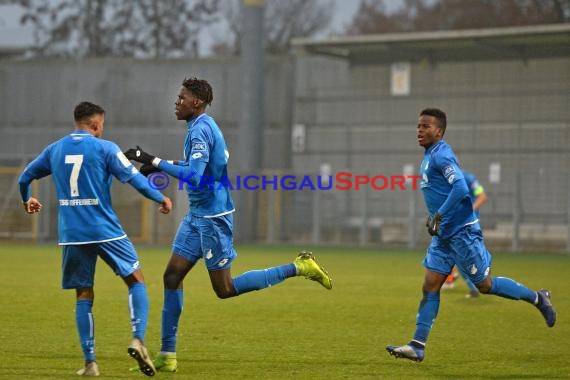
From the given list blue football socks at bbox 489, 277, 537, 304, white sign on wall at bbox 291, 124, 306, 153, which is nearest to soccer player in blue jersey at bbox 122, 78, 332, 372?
blue football socks at bbox 489, 277, 537, 304

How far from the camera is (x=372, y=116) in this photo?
36250 mm

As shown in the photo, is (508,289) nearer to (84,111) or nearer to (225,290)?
(225,290)

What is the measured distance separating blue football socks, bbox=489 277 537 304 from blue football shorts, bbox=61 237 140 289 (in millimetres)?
3409

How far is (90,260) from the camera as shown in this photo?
917cm

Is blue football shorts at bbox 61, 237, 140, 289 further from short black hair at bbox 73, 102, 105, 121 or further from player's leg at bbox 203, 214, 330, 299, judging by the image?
short black hair at bbox 73, 102, 105, 121

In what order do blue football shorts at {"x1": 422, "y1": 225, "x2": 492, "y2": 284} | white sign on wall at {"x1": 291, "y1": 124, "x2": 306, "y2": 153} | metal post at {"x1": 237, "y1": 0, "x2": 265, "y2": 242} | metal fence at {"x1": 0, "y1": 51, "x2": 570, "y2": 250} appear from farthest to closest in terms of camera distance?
1. white sign on wall at {"x1": 291, "y1": 124, "x2": 306, "y2": 153}
2. metal post at {"x1": 237, "y1": 0, "x2": 265, "y2": 242}
3. metal fence at {"x1": 0, "y1": 51, "x2": 570, "y2": 250}
4. blue football shorts at {"x1": 422, "y1": 225, "x2": 492, "y2": 284}

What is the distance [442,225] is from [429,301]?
2.26 feet

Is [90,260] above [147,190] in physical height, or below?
below

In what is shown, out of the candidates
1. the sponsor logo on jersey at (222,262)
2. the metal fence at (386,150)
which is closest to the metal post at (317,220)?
the metal fence at (386,150)

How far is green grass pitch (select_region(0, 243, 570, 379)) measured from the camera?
9.73 m

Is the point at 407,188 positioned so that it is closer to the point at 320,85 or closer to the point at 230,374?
the point at 320,85

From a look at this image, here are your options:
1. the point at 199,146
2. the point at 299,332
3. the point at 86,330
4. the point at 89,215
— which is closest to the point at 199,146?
the point at 199,146

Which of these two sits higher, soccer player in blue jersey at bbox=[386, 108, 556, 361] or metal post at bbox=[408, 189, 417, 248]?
soccer player in blue jersey at bbox=[386, 108, 556, 361]

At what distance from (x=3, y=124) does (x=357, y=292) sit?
27335 millimetres
